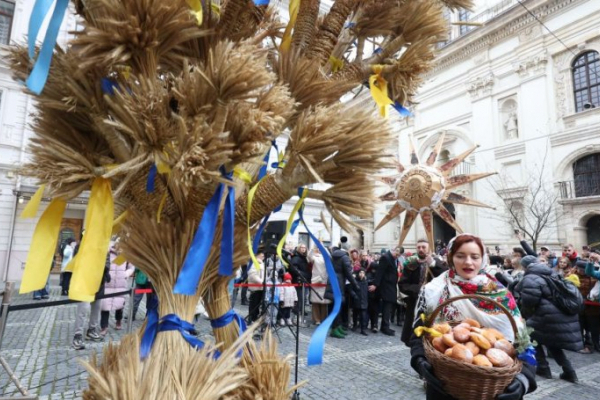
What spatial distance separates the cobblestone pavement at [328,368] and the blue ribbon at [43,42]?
2744mm

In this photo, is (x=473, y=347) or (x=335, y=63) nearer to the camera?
(x=335, y=63)

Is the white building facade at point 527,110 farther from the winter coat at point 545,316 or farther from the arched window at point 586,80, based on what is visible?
the winter coat at point 545,316

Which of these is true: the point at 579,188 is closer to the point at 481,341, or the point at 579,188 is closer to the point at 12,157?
the point at 481,341

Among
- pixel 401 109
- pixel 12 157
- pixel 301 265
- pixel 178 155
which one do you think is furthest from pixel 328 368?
pixel 12 157

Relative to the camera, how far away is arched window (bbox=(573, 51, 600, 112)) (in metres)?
16.8

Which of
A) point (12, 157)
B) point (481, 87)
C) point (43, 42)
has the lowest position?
point (43, 42)

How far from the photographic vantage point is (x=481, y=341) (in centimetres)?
162

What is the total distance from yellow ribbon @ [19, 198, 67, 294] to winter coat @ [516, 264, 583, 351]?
572 cm

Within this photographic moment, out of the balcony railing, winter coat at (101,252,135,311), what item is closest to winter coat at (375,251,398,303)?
winter coat at (101,252,135,311)

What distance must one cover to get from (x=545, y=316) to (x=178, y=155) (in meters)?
5.78

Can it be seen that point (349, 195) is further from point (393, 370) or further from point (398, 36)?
point (393, 370)

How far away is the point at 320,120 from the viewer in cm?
102

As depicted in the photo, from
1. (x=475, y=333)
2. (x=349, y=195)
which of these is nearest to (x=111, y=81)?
(x=349, y=195)

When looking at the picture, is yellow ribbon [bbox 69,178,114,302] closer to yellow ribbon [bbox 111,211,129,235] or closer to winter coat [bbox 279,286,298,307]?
yellow ribbon [bbox 111,211,129,235]
